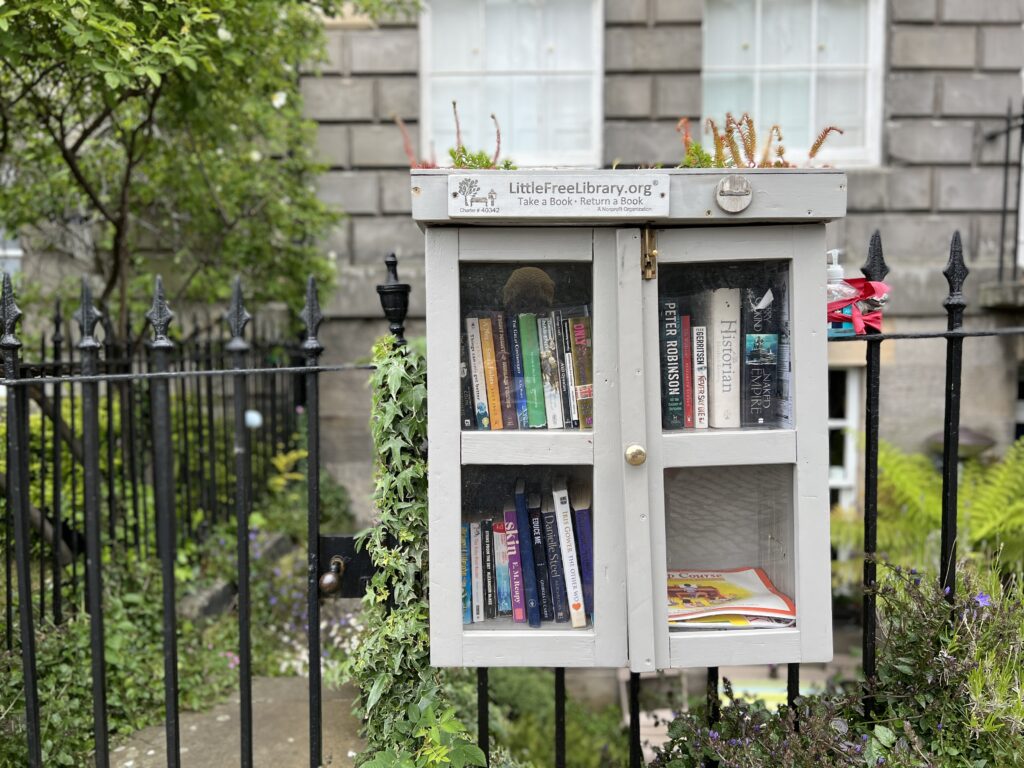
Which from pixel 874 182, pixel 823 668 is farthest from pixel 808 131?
pixel 823 668

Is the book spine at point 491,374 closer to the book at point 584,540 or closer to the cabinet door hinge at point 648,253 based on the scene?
the book at point 584,540

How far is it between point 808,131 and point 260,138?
490 centimetres

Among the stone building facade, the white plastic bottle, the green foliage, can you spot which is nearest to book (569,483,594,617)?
the green foliage

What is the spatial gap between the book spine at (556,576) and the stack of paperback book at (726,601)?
0.31 meters

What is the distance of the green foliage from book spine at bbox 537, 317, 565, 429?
3.40 ft

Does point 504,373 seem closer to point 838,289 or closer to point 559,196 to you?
point 559,196

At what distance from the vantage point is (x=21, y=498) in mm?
2305

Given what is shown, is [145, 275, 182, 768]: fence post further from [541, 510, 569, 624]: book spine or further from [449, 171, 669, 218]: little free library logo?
[541, 510, 569, 624]: book spine

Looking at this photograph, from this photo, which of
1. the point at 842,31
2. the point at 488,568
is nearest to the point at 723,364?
the point at 488,568

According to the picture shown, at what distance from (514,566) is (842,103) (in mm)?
6681

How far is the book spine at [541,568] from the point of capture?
92.1 inches

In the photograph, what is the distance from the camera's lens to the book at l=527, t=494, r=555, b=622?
234cm

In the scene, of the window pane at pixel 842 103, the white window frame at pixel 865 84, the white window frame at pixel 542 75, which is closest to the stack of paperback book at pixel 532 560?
the white window frame at pixel 542 75

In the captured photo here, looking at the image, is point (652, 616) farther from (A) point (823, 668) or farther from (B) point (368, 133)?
(B) point (368, 133)
